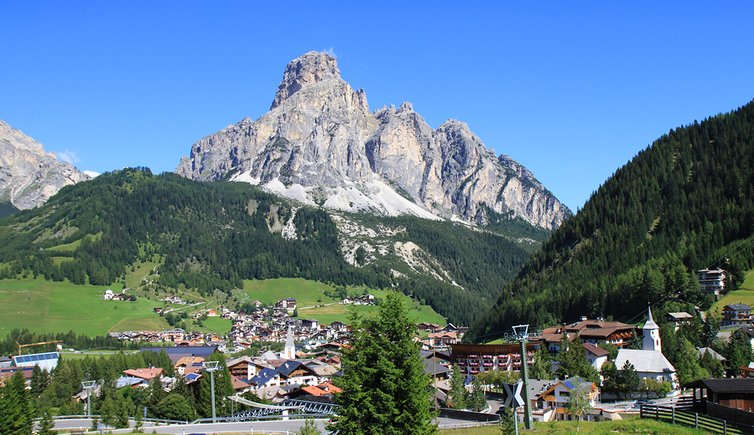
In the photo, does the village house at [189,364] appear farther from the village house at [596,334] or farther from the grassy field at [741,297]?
the grassy field at [741,297]

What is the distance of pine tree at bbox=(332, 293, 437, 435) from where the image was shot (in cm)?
3572

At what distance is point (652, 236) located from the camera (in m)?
165

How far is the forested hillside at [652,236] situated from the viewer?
139875 mm

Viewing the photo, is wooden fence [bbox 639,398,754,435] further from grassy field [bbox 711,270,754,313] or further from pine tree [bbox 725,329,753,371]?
grassy field [bbox 711,270,754,313]

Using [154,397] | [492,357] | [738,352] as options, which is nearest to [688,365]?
[738,352]

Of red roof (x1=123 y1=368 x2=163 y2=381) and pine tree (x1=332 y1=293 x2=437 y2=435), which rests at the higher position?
pine tree (x1=332 y1=293 x2=437 y2=435)

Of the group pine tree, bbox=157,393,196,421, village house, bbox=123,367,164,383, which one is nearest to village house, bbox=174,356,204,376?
village house, bbox=123,367,164,383

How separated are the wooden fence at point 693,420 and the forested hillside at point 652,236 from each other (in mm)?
86306

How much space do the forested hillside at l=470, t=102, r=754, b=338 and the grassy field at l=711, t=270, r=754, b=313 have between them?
2.07 m

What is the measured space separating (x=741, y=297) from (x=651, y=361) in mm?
36345

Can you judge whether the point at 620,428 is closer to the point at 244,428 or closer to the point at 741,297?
the point at 244,428

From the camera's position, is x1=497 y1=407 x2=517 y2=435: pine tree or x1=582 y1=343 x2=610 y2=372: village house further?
x1=582 y1=343 x2=610 y2=372: village house

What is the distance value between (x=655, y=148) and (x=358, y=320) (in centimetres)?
17531

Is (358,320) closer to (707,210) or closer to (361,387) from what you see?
(361,387)
